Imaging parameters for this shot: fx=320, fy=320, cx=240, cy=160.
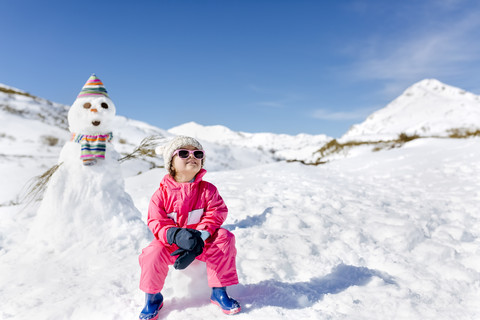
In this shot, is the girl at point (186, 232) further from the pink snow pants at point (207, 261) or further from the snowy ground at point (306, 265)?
the snowy ground at point (306, 265)

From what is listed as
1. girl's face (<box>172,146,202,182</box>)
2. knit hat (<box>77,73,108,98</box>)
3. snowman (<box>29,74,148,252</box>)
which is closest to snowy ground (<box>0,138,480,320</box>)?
snowman (<box>29,74,148,252</box>)

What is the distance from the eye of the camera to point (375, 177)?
6.26 meters

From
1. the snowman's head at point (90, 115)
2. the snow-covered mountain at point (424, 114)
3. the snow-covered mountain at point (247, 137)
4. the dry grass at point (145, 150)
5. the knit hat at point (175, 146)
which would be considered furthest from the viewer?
the snow-covered mountain at point (247, 137)

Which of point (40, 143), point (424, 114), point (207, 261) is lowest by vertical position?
point (207, 261)

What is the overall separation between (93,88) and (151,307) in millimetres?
1972

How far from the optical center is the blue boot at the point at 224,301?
1.86 metres

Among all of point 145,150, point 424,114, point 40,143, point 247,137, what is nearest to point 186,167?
point 145,150

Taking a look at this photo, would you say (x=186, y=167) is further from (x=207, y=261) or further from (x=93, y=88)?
(x=93, y=88)

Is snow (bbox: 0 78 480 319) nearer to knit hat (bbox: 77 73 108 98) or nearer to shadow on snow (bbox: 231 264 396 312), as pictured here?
shadow on snow (bbox: 231 264 396 312)

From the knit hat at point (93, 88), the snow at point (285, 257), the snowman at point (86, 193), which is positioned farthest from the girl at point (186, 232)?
the knit hat at point (93, 88)

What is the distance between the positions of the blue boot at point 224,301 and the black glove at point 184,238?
0.35 m

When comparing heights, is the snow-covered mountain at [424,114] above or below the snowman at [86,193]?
above

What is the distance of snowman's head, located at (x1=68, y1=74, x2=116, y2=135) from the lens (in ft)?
9.20

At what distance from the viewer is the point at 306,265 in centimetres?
266
